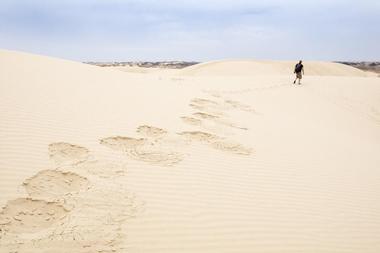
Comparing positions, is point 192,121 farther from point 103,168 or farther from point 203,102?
point 103,168

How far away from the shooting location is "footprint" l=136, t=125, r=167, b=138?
6.23 metres

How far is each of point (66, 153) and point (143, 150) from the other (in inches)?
44.0

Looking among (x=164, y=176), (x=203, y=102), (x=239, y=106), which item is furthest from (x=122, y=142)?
(x=239, y=106)

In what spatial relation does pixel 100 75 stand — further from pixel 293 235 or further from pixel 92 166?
pixel 293 235

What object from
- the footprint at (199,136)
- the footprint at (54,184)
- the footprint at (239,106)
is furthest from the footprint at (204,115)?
the footprint at (54,184)

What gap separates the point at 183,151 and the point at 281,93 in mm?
10446

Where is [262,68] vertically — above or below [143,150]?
above

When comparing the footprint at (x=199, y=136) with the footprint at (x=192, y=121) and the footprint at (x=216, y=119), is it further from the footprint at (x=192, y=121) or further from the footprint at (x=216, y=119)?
the footprint at (x=216, y=119)

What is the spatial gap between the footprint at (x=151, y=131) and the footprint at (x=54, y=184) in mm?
2014

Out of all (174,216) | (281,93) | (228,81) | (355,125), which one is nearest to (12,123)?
(174,216)

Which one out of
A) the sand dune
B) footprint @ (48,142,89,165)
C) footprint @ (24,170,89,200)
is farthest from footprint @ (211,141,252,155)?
the sand dune

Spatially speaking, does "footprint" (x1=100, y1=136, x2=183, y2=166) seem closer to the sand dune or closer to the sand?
the sand

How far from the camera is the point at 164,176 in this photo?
15.6 feet

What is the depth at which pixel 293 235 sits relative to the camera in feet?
12.6
